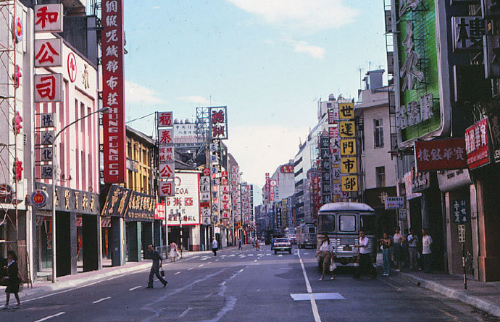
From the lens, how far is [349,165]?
2491 inches

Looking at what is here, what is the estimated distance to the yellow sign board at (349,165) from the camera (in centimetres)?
6328

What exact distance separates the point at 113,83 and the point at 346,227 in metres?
18.9

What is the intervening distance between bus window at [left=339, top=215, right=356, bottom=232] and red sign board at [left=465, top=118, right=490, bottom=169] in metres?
9.57

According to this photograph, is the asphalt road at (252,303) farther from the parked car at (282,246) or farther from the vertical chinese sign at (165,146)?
the parked car at (282,246)

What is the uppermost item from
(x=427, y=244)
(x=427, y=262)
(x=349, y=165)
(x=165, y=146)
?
(x=165, y=146)

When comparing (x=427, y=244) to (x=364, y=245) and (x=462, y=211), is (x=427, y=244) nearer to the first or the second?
(x=364, y=245)

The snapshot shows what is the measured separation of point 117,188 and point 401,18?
23.0m

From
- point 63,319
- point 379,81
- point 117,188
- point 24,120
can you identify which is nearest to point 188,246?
point 379,81

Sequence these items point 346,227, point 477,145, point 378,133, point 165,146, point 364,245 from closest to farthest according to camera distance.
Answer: point 477,145, point 364,245, point 346,227, point 165,146, point 378,133

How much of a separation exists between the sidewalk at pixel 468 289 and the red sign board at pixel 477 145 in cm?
368

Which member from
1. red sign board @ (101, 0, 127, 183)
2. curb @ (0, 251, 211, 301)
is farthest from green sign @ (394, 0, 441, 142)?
red sign board @ (101, 0, 127, 183)

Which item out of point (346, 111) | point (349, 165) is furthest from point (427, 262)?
point (349, 165)

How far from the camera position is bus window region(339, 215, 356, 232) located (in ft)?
104

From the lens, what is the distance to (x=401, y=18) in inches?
1293
